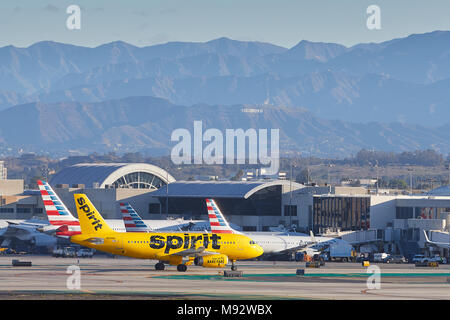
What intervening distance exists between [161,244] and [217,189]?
87994 mm

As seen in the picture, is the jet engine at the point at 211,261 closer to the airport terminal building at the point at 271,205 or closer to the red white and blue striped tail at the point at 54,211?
the red white and blue striped tail at the point at 54,211

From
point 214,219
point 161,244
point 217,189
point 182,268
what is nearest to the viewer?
point 182,268

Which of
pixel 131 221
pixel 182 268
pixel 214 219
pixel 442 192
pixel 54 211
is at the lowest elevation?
pixel 182 268

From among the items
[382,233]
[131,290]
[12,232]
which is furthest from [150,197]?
[131,290]

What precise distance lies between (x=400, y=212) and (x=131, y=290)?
9696 centimetres

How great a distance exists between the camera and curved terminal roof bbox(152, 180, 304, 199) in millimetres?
174875

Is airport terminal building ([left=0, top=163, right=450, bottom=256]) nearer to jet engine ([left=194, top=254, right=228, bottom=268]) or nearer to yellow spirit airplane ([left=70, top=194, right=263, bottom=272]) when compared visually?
yellow spirit airplane ([left=70, top=194, right=263, bottom=272])

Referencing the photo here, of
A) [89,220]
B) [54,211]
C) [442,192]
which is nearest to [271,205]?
[442,192]

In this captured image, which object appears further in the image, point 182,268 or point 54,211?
point 54,211

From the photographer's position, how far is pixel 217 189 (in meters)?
180

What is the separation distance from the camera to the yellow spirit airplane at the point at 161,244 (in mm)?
89312

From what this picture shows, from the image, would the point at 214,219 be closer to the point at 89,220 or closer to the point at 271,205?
the point at 89,220

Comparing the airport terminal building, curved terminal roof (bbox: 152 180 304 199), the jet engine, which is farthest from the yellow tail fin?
curved terminal roof (bbox: 152 180 304 199)

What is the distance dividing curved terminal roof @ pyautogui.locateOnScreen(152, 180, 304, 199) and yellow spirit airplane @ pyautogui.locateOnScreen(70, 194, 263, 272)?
2925 inches
